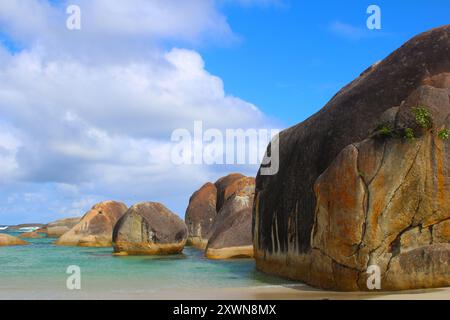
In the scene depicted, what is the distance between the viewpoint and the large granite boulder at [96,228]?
125 ft

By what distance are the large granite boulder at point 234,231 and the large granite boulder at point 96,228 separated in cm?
1437

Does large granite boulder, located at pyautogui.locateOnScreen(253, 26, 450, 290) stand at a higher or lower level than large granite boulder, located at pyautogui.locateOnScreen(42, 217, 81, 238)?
higher

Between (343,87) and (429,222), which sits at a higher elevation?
(343,87)

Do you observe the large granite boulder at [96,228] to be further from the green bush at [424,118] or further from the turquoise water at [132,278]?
the green bush at [424,118]

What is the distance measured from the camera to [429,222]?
10.6 m

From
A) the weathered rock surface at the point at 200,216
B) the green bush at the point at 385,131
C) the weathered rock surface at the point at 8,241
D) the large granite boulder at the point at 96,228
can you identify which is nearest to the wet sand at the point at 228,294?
the green bush at the point at 385,131

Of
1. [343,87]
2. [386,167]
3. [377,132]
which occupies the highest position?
[343,87]

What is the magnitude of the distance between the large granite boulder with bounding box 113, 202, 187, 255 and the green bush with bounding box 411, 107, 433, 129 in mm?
19422

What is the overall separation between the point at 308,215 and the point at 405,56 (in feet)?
14.5

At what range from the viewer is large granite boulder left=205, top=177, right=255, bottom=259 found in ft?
78.2

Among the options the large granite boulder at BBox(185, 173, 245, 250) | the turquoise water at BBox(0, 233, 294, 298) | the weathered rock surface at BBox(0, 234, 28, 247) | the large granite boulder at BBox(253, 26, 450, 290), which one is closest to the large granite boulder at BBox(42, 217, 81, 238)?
the weathered rock surface at BBox(0, 234, 28, 247)

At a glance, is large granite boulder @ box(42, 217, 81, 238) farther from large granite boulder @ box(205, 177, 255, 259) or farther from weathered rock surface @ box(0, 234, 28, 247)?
large granite boulder @ box(205, 177, 255, 259)
